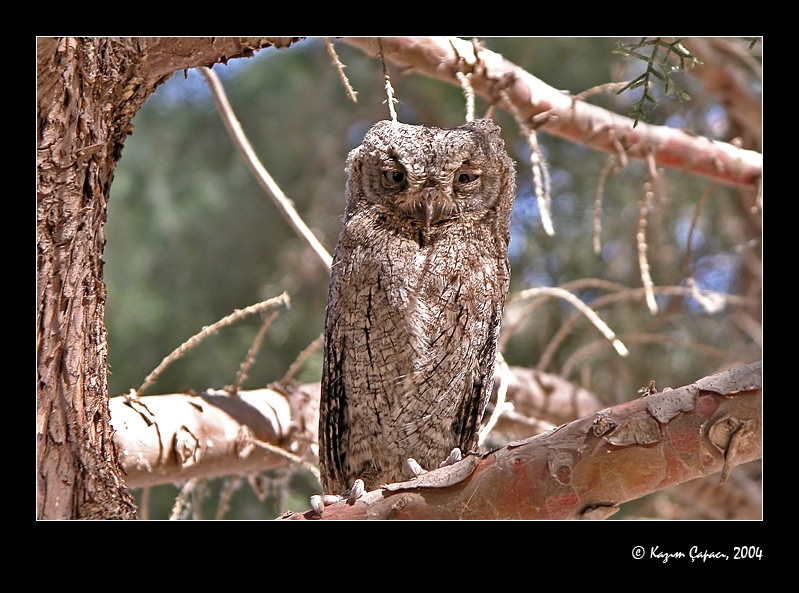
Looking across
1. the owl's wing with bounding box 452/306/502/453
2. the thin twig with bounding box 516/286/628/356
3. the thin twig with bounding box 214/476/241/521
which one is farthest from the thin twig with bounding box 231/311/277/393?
the thin twig with bounding box 516/286/628/356

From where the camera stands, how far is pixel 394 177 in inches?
89.6

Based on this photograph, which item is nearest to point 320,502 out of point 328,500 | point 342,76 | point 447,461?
point 328,500

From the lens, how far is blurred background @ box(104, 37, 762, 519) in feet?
14.0

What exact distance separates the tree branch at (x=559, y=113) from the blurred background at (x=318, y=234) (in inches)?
21.2

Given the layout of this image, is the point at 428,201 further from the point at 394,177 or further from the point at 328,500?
the point at 328,500

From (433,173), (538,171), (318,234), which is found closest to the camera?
(433,173)

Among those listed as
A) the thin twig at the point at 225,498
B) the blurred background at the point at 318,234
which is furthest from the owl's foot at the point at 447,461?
the blurred background at the point at 318,234

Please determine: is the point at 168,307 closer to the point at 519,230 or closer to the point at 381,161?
the point at 519,230

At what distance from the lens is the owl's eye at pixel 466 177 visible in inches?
89.5

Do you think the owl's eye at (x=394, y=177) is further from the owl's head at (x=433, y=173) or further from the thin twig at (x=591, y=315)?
the thin twig at (x=591, y=315)

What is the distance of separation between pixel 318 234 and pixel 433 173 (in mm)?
2491

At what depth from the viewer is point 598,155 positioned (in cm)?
481
